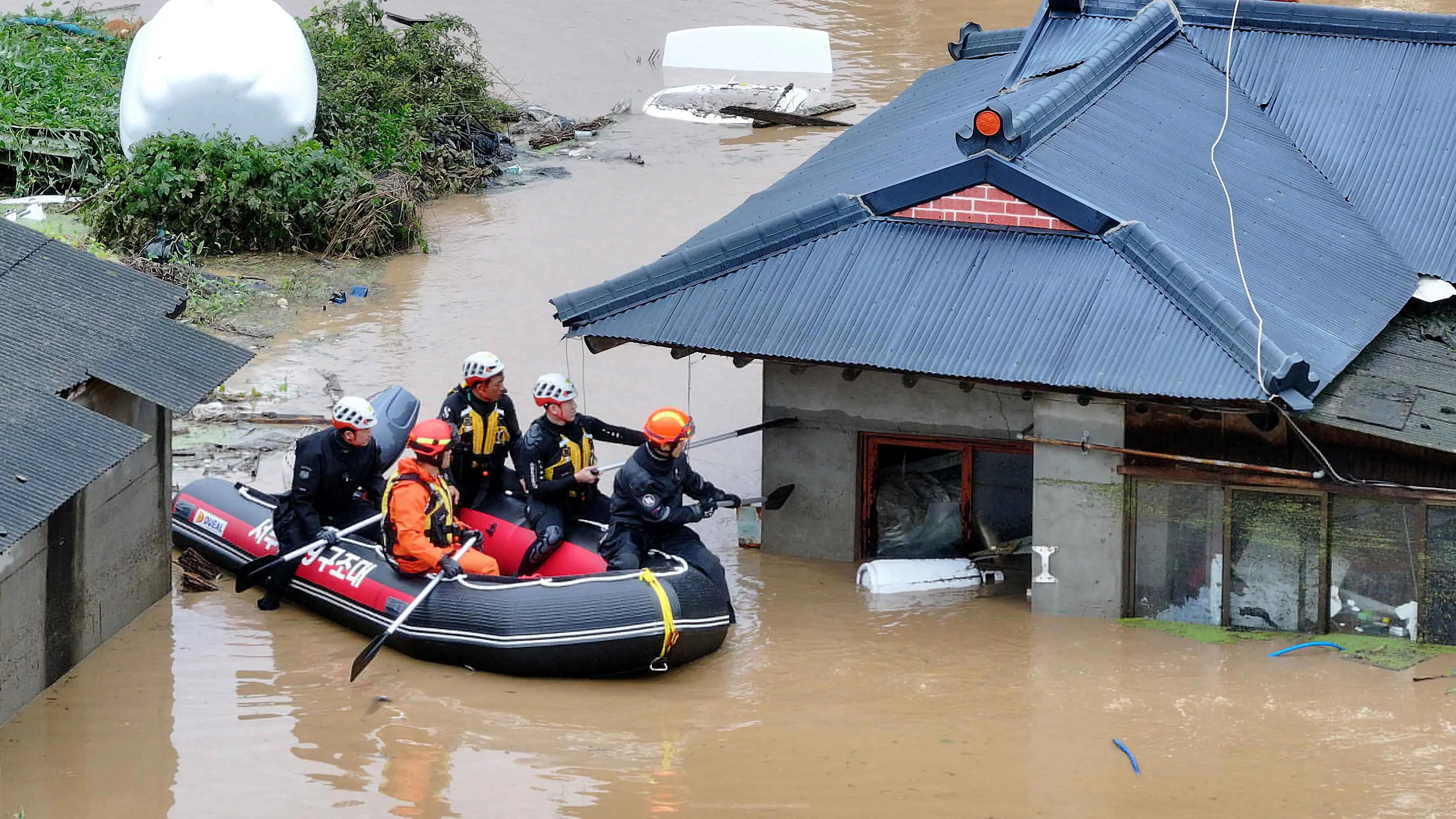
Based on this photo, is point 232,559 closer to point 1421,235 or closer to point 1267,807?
point 1267,807

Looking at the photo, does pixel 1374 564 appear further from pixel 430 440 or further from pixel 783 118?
pixel 783 118

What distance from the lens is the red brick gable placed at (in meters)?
12.4

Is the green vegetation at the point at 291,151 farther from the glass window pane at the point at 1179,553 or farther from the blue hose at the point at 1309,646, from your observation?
the blue hose at the point at 1309,646

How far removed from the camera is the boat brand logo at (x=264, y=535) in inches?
496

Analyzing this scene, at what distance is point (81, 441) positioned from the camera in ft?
33.9

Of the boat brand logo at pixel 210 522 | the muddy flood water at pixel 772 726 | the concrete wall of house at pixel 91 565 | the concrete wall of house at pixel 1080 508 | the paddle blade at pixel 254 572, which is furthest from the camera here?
the boat brand logo at pixel 210 522

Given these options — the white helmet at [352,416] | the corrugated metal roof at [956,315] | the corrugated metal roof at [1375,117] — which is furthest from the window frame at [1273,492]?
the white helmet at [352,416]

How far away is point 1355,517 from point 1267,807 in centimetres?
284

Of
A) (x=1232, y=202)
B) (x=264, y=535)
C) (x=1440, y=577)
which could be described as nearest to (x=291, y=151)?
(x=264, y=535)

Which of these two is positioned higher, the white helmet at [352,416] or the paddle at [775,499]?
the white helmet at [352,416]

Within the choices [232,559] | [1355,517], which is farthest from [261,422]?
[1355,517]

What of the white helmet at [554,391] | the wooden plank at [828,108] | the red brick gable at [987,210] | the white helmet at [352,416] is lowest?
the white helmet at [352,416]

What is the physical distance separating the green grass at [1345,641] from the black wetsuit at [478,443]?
473 centimetres

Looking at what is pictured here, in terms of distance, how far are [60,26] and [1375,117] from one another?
68.2 feet
